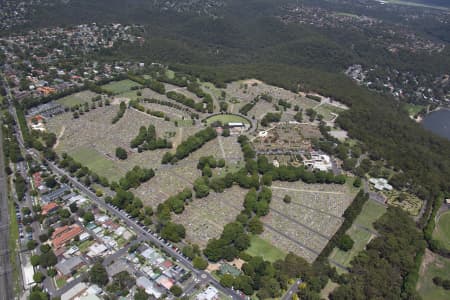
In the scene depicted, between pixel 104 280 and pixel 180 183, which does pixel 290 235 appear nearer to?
pixel 180 183

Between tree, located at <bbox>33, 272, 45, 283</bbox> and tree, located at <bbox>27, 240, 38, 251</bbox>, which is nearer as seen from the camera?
tree, located at <bbox>33, 272, 45, 283</bbox>

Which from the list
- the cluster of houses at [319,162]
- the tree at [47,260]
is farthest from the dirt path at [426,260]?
the tree at [47,260]

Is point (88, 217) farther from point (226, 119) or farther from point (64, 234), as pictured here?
point (226, 119)

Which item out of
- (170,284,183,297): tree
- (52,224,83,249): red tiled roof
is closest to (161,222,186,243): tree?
(170,284,183,297): tree

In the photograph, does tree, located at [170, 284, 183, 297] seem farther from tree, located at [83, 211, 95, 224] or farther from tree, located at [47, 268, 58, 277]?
tree, located at [83, 211, 95, 224]

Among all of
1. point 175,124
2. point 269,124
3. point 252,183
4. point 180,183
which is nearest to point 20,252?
point 180,183

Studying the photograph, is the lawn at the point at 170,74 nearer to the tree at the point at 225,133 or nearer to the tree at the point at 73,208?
the tree at the point at 225,133
